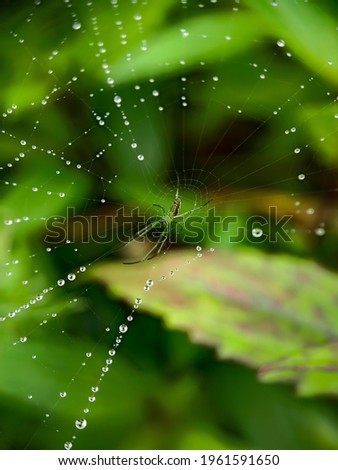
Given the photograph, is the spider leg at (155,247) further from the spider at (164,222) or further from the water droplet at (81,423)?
the water droplet at (81,423)

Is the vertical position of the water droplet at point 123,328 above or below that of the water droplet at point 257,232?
below

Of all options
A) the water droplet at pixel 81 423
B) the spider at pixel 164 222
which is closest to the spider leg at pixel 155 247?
the spider at pixel 164 222

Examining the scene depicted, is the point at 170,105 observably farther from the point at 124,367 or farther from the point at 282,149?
the point at 124,367

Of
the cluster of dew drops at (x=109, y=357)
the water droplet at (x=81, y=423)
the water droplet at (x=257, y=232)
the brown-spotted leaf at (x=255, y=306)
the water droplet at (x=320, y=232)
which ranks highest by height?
the brown-spotted leaf at (x=255, y=306)

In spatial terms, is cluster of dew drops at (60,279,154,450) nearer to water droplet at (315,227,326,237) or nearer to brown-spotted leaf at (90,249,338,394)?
brown-spotted leaf at (90,249,338,394)

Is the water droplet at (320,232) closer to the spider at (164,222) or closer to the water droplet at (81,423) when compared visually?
the spider at (164,222)

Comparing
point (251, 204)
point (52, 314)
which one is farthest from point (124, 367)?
point (251, 204)

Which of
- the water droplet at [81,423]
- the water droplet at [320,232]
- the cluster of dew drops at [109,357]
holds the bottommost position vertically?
the water droplet at [81,423]

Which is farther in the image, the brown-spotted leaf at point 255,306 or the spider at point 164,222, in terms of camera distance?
the spider at point 164,222

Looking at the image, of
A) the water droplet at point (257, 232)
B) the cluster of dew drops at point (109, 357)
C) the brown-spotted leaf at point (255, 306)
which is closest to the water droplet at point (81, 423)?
the cluster of dew drops at point (109, 357)
